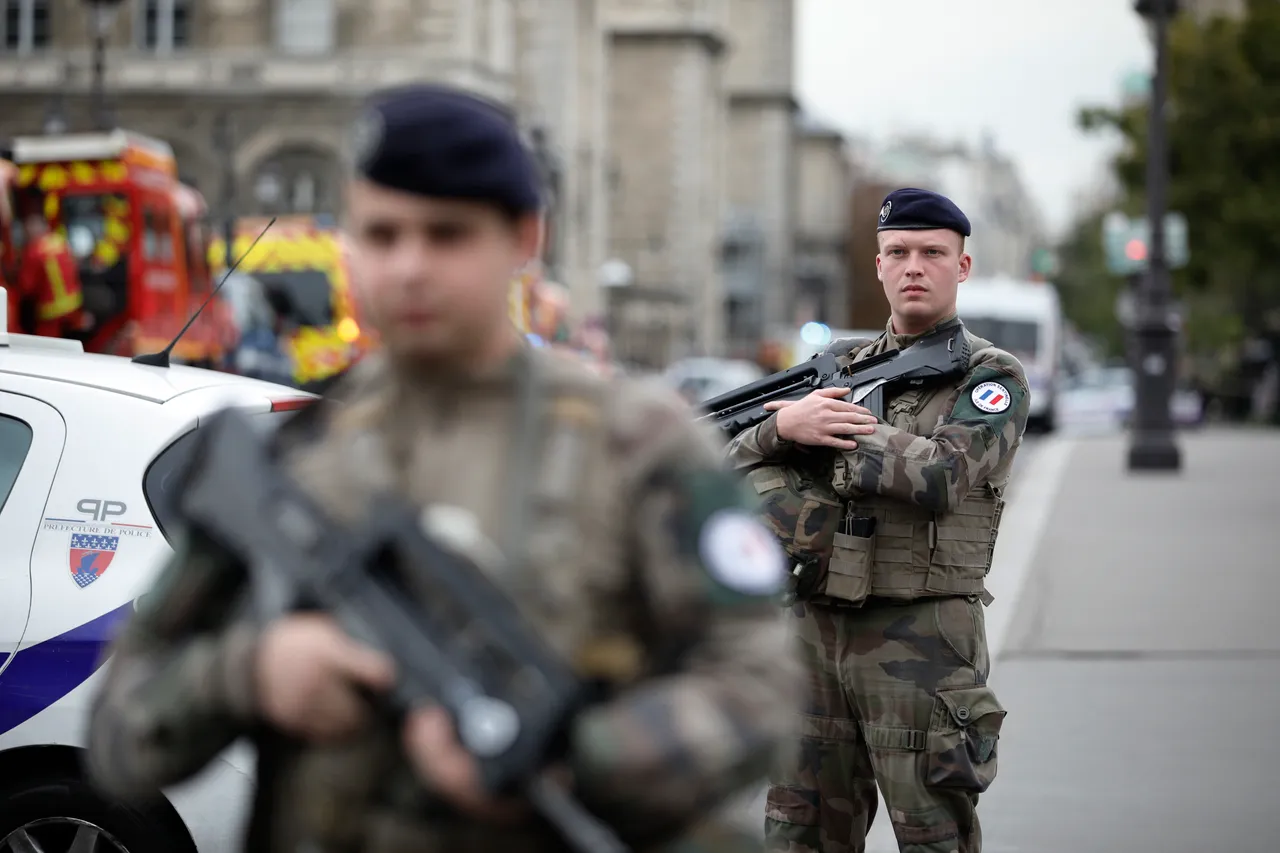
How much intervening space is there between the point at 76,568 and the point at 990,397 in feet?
7.13

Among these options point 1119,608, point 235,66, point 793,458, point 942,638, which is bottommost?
point 1119,608

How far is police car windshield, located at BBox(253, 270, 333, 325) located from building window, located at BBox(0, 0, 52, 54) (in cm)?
3006

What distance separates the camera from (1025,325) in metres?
39.4

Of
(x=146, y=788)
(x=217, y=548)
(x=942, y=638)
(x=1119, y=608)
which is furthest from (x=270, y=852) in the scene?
(x=1119, y=608)

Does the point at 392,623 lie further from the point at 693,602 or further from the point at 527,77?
the point at 527,77

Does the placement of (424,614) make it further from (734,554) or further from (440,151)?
(440,151)

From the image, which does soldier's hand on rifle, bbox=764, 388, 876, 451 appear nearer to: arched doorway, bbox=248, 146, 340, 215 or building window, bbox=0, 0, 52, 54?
arched doorway, bbox=248, 146, 340, 215

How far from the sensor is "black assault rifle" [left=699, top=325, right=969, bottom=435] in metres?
A: 4.75

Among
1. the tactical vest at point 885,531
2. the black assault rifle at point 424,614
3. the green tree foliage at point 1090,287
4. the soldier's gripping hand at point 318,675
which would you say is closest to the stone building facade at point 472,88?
the green tree foliage at point 1090,287

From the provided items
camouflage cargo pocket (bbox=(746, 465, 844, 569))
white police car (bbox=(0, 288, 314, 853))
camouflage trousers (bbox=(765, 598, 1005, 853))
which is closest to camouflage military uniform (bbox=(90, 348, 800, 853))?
white police car (bbox=(0, 288, 314, 853))

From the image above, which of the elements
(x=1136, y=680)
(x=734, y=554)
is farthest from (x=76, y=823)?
(x=1136, y=680)

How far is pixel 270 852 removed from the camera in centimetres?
245

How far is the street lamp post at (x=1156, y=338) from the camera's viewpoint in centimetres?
2250

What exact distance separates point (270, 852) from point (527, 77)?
58.4m
